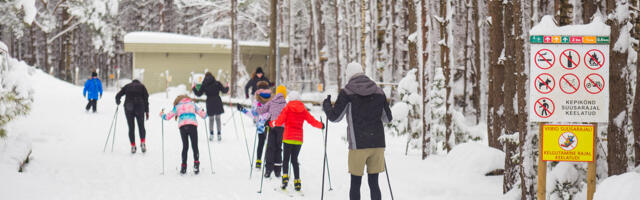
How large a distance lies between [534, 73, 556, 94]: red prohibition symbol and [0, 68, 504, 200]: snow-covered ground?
299 centimetres

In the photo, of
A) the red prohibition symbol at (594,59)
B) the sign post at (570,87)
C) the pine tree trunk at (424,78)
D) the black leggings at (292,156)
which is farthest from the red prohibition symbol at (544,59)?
the pine tree trunk at (424,78)

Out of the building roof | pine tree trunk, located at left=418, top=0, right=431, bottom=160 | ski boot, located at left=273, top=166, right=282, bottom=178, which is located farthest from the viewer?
the building roof

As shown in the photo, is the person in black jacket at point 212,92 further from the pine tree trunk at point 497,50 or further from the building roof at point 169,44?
the building roof at point 169,44

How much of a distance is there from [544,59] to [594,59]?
1.42 feet

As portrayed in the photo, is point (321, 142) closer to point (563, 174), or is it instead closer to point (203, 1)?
point (563, 174)

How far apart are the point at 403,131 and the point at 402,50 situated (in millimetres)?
10607

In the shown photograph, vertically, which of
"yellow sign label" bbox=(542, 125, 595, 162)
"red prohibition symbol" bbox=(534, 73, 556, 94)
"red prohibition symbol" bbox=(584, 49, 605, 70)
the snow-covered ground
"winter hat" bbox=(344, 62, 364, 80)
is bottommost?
the snow-covered ground

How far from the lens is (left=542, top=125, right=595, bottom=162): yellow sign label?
5.17 metres

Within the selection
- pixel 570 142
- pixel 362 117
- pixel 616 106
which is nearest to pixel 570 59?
pixel 570 142

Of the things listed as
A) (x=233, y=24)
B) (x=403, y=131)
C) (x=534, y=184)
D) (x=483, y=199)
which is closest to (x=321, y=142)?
(x=403, y=131)

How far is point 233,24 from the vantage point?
26.2 metres

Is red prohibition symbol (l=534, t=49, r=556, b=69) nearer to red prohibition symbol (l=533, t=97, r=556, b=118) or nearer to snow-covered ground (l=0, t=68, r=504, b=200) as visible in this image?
red prohibition symbol (l=533, t=97, r=556, b=118)

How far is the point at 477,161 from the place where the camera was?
9.08 metres

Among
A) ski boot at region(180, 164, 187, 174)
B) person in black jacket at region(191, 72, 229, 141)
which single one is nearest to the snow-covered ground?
ski boot at region(180, 164, 187, 174)
